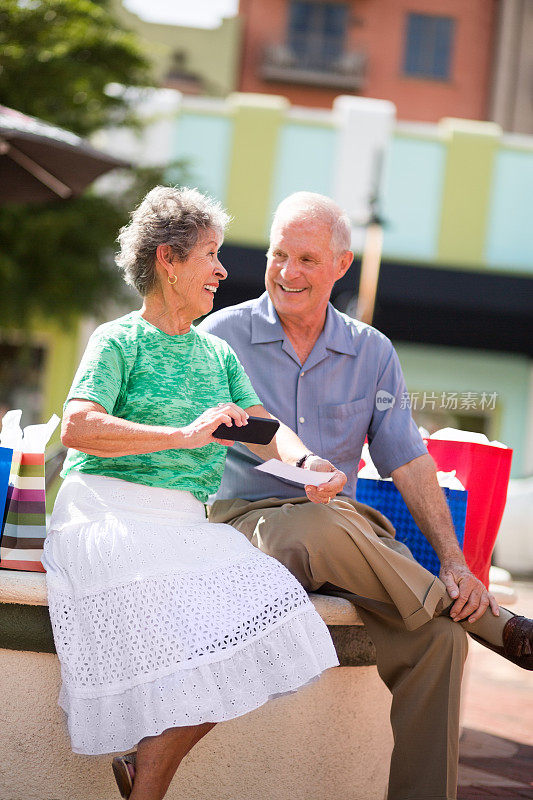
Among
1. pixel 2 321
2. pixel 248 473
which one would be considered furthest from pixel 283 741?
pixel 2 321

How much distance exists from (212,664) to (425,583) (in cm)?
74

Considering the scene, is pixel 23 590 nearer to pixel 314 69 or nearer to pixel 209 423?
pixel 209 423

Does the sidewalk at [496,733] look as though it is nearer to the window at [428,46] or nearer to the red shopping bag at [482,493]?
the red shopping bag at [482,493]

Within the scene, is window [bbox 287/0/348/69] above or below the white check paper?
above

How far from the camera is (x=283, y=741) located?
2898 mm

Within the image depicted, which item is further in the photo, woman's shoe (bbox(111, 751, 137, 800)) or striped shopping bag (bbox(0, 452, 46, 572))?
striped shopping bag (bbox(0, 452, 46, 572))

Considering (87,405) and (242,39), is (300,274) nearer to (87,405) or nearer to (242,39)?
(87,405)

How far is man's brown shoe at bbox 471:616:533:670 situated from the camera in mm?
2928

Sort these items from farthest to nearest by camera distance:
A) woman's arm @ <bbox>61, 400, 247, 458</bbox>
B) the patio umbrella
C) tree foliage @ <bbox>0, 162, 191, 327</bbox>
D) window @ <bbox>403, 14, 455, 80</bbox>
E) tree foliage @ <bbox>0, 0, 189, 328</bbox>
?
window @ <bbox>403, 14, 455, 80</bbox> → tree foliage @ <bbox>0, 162, 191, 327</bbox> → tree foliage @ <bbox>0, 0, 189, 328</bbox> → the patio umbrella → woman's arm @ <bbox>61, 400, 247, 458</bbox>

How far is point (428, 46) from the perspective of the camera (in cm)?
2311

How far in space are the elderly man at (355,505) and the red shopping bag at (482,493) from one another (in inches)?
7.7

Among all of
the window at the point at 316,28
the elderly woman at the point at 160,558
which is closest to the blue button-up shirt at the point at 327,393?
the elderly woman at the point at 160,558

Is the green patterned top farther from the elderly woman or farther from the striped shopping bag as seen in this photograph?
the striped shopping bag

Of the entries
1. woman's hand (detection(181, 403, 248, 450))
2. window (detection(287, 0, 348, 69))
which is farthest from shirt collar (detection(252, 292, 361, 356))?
window (detection(287, 0, 348, 69))
